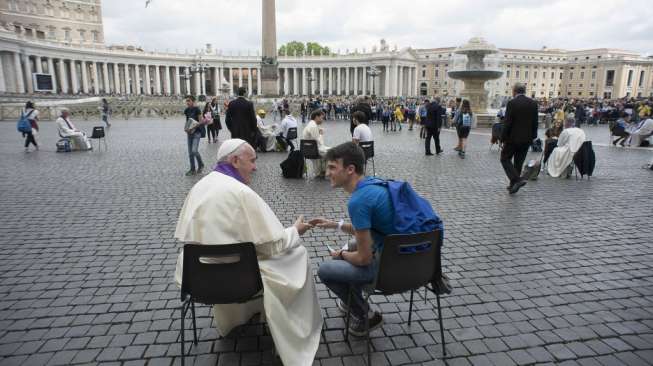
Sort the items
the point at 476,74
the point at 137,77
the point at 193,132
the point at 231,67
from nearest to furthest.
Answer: the point at 193,132
the point at 476,74
the point at 137,77
the point at 231,67

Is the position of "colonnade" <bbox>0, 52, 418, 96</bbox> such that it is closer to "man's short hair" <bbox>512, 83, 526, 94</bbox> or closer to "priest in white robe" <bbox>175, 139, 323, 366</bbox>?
"man's short hair" <bbox>512, 83, 526, 94</bbox>

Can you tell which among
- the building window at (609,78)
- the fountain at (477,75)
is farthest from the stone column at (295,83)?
the building window at (609,78)

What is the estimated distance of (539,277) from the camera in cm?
435

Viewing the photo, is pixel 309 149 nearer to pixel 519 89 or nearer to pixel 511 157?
pixel 511 157

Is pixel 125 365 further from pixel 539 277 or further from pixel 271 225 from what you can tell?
pixel 539 277

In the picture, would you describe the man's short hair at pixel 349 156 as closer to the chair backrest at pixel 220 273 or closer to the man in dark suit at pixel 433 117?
the chair backrest at pixel 220 273

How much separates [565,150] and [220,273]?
9.45 meters

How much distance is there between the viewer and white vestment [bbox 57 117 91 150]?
1367 cm

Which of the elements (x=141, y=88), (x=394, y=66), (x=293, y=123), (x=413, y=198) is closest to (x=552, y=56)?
(x=394, y=66)

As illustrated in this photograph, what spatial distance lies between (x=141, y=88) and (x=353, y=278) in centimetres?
8558

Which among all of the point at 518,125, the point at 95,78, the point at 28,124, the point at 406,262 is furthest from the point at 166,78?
the point at 406,262

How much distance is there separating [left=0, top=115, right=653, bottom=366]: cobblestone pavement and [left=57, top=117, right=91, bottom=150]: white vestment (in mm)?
5091

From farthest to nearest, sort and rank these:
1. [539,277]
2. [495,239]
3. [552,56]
Answer: [552,56], [495,239], [539,277]

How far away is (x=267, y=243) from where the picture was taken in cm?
279
